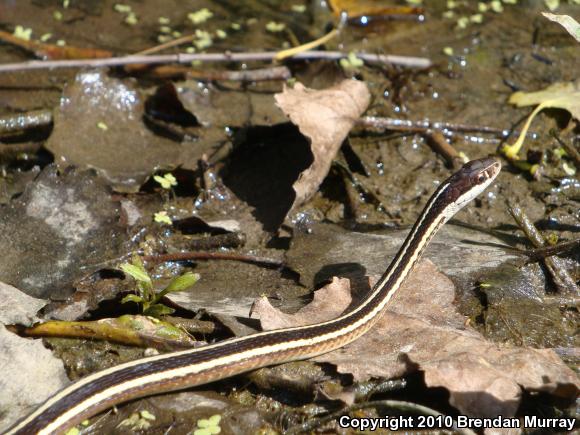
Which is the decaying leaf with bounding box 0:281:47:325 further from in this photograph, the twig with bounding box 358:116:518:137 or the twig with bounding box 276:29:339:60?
the twig with bounding box 276:29:339:60

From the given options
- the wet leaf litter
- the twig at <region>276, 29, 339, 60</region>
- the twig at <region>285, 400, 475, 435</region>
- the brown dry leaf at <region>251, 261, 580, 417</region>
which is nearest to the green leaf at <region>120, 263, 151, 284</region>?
the wet leaf litter

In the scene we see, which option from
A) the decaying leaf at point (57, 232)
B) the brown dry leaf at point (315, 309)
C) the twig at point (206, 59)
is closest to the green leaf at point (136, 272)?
the decaying leaf at point (57, 232)

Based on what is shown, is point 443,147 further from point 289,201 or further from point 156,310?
point 156,310

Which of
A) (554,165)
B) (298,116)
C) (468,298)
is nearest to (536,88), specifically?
(554,165)

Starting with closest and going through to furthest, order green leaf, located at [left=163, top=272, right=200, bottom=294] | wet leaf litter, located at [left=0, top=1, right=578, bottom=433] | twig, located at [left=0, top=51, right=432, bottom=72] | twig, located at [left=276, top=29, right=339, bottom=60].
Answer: wet leaf litter, located at [left=0, top=1, right=578, bottom=433] → green leaf, located at [left=163, top=272, right=200, bottom=294] → twig, located at [left=0, top=51, right=432, bottom=72] → twig, located at [left=276, top=29, right=339, bottom=60]

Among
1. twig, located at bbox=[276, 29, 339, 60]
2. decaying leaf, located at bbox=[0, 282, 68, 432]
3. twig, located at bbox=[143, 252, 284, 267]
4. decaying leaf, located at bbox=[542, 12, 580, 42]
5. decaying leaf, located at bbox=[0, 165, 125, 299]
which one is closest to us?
decaying leaf, located at bbox=[0, 282, 68, 432]

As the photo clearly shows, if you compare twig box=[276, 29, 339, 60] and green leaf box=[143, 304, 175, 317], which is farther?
twig box=[276, 29, 339, 60]

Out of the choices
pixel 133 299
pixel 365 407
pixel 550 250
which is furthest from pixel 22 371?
pixel 550 250

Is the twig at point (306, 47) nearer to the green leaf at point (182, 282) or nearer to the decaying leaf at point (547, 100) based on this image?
the decaying leaf at point (547, 100)
